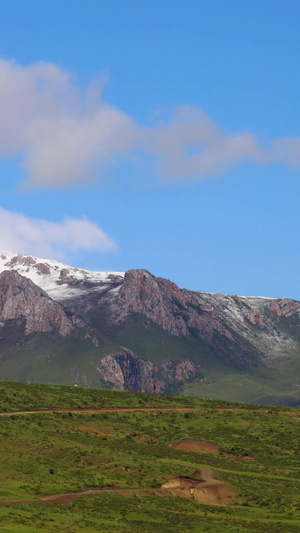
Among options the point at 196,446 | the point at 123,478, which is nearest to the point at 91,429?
the point at 196,446

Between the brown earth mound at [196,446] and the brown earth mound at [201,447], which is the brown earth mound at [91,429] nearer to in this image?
the brown earth mound at [201,447]

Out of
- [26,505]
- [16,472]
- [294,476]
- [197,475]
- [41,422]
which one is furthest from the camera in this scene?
[41,422]

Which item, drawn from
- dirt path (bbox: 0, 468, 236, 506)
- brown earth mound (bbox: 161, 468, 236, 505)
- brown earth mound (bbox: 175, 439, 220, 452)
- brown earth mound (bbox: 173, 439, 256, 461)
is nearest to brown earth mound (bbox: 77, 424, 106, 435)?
brown earth mound (bbox: 173, 439, 256, 461)

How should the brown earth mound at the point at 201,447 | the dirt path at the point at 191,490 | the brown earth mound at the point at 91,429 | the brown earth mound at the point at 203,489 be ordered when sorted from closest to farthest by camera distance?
the dirt path at the point at 191,490, the brown earth mound at the point at 203,489, the brown earth mound at the point at 91,429, the brown earth mound at the point at 201,447

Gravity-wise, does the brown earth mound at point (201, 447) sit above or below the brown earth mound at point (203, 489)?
above

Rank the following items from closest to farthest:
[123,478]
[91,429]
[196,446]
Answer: [123,478], [91,429], [196,446]

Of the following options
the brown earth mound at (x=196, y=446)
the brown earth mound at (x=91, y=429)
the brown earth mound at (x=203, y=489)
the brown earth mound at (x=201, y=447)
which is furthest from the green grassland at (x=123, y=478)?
the brown earth mound at (x=203, y=489)

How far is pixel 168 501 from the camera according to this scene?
14412 centimetres

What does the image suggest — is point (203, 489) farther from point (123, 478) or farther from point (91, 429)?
point (91, 429)

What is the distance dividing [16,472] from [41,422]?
38778 millimetres

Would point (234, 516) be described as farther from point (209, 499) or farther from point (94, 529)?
point (94, 529)

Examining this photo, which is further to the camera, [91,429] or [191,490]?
[91,429]

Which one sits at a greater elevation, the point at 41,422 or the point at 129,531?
the point at 41,422

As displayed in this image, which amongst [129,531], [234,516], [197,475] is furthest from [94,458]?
[129,531]
